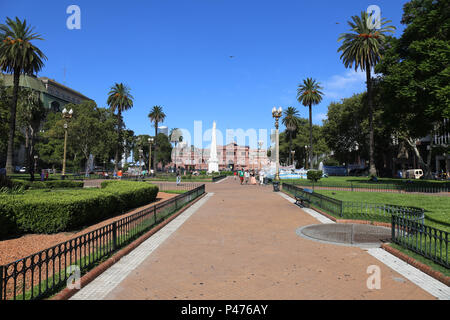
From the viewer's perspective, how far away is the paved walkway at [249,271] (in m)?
4.70

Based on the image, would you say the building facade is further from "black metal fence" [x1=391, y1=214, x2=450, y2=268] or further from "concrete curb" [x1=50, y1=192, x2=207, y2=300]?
"black metal fence" [x1=391, y1=214, x2=450, y2=268]

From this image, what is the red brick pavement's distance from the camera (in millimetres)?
4684

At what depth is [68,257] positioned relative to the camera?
6664 millimetres

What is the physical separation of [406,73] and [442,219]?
16.4 metres

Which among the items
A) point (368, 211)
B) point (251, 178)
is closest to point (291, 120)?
point (251, 178)

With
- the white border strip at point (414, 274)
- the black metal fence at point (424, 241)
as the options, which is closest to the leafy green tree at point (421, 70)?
the black metal fence at point (424, 241)

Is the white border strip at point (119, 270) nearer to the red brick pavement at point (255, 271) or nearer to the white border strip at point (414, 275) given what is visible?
the red brick pavement at point (255, 271)

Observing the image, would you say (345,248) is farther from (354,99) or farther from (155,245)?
(354,99)

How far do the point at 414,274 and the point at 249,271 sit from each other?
10.4 feet

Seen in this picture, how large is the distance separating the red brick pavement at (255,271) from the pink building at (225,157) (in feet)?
345

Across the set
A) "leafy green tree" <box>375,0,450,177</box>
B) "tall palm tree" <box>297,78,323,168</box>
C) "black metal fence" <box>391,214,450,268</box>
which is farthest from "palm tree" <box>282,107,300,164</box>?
"black metal fence" <box>391,214,450,268</box>

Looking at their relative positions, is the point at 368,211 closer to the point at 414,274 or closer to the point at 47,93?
the point at 414,274

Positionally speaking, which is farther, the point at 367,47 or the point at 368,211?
the point at 367,47

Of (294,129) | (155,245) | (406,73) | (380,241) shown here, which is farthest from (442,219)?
(294,129)
